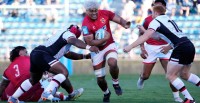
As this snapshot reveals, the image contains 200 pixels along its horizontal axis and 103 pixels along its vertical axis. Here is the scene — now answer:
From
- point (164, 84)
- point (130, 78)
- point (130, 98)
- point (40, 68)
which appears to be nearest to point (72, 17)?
point (130, 78)

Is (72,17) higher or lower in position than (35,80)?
lower

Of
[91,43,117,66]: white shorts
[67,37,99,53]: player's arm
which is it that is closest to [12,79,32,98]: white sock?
[67,37,99,53]: player's arm

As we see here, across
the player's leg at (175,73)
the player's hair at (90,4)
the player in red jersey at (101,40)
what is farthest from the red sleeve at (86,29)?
the player's leg at (175,73)

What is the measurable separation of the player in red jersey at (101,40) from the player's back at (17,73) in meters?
1.39

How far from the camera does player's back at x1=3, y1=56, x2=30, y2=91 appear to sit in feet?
44.2

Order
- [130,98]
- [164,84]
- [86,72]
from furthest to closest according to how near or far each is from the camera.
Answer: [86,72] < [164,84] < [130,98]

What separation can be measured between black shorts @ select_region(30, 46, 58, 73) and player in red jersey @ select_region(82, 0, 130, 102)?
970 millimetres

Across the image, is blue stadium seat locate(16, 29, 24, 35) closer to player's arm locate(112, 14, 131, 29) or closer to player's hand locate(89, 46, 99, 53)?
player's arm locate(112, 14, 131, 29)

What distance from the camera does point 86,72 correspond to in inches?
987

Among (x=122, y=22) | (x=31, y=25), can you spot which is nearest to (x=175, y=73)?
(x=122, y=22)

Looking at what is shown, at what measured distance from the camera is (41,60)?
12.6 metres

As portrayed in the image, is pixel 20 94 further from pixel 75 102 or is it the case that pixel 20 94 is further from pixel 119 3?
pixel 119 3

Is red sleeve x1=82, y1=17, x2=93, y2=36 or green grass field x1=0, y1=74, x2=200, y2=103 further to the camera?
green grass field x1=0, y1=74, x2=200, y2=103

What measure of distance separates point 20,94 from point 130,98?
2738 millimetres
